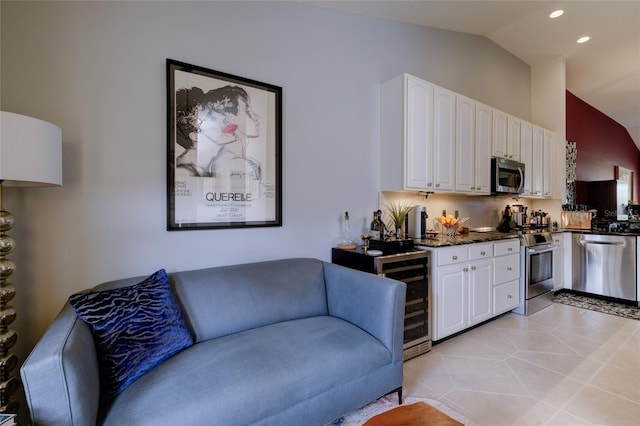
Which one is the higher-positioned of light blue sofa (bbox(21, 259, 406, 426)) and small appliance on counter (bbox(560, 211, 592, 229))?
small appliance on counter (bbox(560, 211, 592, 229))

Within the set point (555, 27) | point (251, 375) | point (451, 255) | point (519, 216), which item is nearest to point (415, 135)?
point (451, 255)

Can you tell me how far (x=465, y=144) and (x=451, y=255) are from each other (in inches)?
52.0

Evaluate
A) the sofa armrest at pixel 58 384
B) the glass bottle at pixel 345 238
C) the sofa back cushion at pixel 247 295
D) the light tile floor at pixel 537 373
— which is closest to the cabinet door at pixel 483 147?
the light tile floor at pixel 537 373

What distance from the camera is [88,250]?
1709 mm

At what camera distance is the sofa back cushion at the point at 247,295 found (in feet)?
5.69

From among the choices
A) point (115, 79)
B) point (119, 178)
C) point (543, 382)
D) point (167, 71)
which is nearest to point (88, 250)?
point (119, 178)

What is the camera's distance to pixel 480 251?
2865 mm

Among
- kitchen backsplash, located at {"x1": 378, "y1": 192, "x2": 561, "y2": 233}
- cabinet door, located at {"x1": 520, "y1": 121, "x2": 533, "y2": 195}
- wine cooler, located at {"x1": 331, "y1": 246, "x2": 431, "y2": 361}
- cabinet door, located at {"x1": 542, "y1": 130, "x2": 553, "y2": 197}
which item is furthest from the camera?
cabinet door, located at {"x1": 542, "y1": 130, "x2": 553, "y2": 197}

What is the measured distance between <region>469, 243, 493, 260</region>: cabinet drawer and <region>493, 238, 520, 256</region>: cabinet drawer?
10cm

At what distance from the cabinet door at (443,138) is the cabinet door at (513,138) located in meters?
1.21

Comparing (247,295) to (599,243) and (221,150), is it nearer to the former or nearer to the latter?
(221,150)

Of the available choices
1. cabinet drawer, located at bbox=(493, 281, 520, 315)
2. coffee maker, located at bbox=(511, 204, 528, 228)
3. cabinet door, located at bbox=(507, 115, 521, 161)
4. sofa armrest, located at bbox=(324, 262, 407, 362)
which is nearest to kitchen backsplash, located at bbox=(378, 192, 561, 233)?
coffee maker, located at bbox=(511, 204, 528, 228)

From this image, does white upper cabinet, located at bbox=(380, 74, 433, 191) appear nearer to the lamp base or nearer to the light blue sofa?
the light blue sofa

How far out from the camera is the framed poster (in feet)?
6.37
